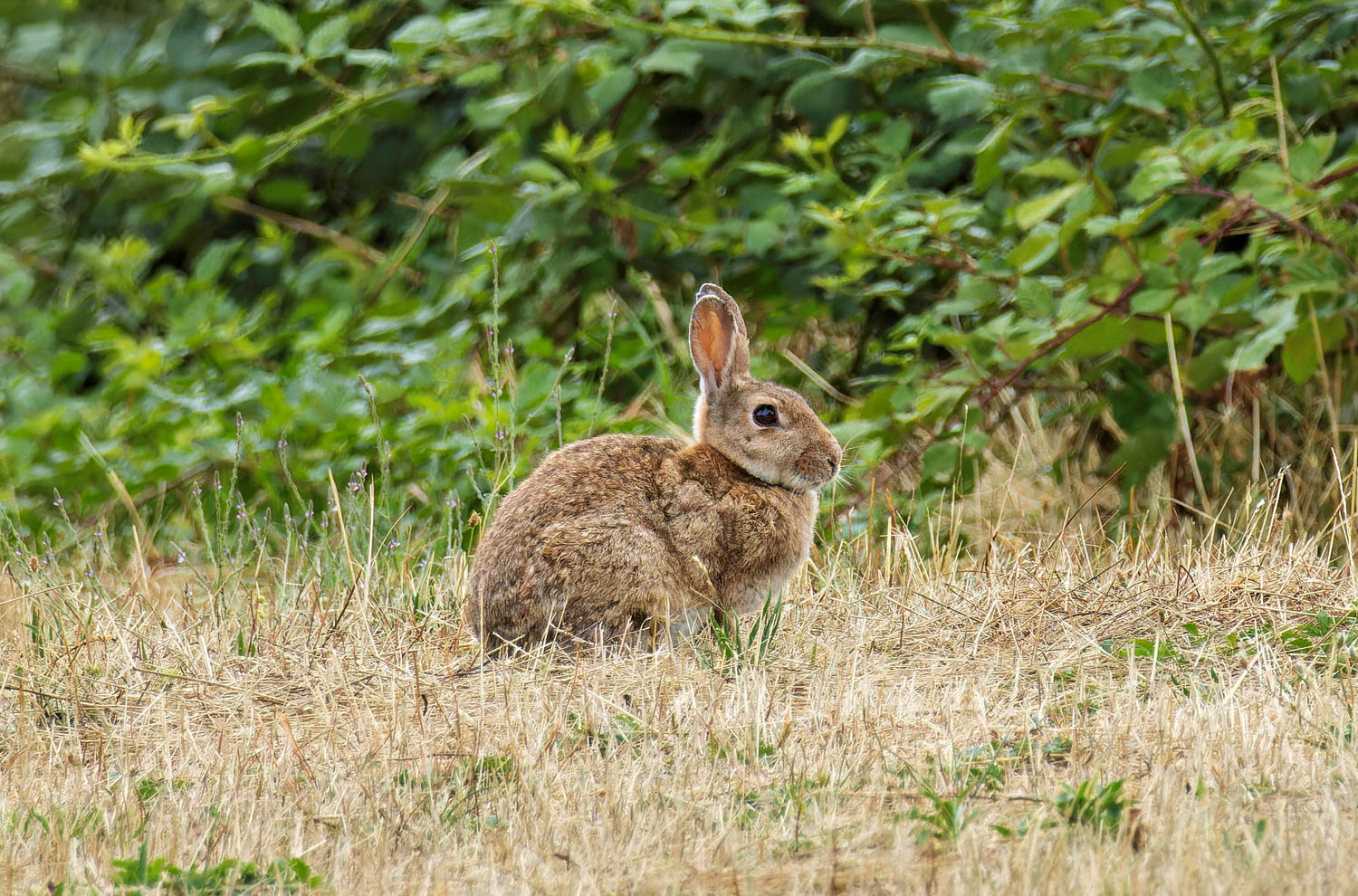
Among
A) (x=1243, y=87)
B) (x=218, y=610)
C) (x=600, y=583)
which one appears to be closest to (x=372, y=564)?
(x=218, y=610)

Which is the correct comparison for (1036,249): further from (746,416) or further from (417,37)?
(417,37)

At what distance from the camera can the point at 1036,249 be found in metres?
5.64

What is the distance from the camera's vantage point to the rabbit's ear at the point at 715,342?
17.0 feet

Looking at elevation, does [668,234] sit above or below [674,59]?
below

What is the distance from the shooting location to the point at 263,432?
→ 6551mm

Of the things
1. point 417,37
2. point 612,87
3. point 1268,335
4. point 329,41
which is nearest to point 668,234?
point 612,87

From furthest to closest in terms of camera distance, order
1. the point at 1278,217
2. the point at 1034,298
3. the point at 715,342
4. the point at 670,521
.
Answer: the point at 1034,298 < the point at 1278,217 < the point at 715,342 < the point at 670,521

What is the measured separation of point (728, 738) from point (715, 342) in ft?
6.22

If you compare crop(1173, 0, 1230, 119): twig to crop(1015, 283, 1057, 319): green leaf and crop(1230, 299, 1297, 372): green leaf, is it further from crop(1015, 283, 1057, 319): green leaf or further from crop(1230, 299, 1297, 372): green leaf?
crop(1015, 283, 1057, 319): green leaf

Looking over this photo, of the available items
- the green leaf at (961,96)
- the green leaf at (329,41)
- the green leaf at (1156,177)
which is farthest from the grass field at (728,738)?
the green leaf at (329,41)

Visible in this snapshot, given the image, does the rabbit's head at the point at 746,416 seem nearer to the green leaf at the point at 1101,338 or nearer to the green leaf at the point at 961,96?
the green leaf at the point at 1101,338

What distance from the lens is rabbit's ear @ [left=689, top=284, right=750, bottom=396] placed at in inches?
204

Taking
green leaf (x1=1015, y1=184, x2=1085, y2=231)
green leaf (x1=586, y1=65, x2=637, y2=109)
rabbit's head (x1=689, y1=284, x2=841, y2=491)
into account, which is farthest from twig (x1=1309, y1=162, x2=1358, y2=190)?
green leaf (x1=586, y1=65, x2=637, y2=109)

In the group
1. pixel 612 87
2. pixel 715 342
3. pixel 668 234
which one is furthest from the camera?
pixel 668 234
